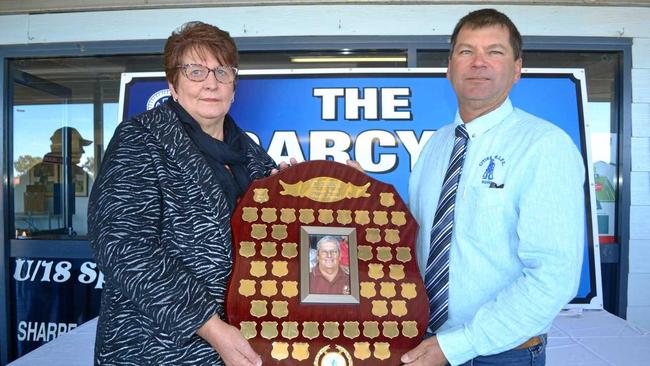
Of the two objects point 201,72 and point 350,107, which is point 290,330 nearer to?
point 201,72

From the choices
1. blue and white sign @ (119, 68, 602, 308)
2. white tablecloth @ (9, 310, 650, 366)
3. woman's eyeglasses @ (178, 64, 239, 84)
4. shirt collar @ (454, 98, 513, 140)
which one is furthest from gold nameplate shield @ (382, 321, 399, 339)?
blue and white sign @ (119, 68, 602, 308)

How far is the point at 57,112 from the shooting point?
131 inches

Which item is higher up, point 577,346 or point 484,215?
point 484,215

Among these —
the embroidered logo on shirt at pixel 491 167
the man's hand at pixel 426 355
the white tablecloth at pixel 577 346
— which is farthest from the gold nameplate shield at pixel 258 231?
the white tablecloth at pixel 577 346

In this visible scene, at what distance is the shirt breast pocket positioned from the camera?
48.4 inches

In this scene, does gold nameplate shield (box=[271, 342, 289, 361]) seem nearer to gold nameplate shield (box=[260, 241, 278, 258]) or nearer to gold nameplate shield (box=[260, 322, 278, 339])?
gold nameplate shield (box=[260, 322, 278, 339])

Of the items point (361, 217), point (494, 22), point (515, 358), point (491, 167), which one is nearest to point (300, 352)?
point (361, 217)

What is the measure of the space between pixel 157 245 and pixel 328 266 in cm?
41

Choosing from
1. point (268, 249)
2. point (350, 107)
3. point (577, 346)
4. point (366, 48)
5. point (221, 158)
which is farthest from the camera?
point (366, 48)

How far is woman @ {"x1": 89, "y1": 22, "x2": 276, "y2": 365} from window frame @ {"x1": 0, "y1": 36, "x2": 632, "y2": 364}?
169cm

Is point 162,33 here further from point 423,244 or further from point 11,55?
point 423,244

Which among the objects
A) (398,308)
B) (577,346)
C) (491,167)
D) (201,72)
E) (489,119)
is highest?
(201,72)

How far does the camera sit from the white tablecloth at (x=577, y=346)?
2.01 m

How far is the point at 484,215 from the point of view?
49.1 inches
